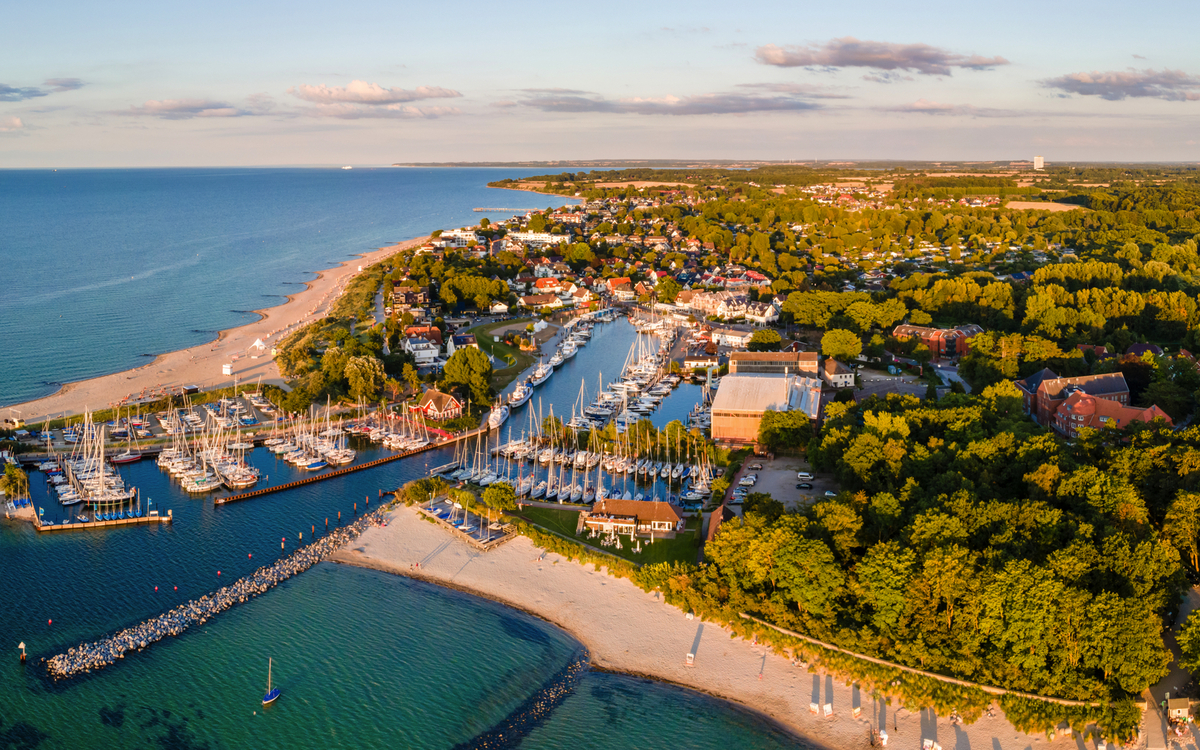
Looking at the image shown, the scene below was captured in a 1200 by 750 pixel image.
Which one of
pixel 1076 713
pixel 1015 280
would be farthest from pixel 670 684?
pixel 1015 280

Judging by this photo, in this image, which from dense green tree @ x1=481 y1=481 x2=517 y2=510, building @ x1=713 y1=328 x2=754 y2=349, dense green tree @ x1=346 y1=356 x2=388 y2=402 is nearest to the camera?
dense green tree @ x1=481 y1=481 x2=517 y2=510

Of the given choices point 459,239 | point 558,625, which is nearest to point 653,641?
point 558,625

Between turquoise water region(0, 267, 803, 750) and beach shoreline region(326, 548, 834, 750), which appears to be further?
beach shoreline region(326, 548, 834, 750)

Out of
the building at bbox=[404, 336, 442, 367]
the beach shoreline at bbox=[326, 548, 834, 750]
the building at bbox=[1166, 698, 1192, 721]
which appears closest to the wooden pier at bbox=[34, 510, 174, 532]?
the beach shoreline at bbox=[326, 548, 834, 750]

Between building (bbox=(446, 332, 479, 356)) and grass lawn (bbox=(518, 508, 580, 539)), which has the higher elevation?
building (bbox=(446, 332, 479, 356))

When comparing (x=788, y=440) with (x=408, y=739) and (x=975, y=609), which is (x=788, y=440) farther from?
(x=408, y=739)

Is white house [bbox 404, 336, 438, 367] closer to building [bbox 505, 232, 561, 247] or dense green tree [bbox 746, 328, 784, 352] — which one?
dense green tree [bbox 746, 328, 784, 352]
